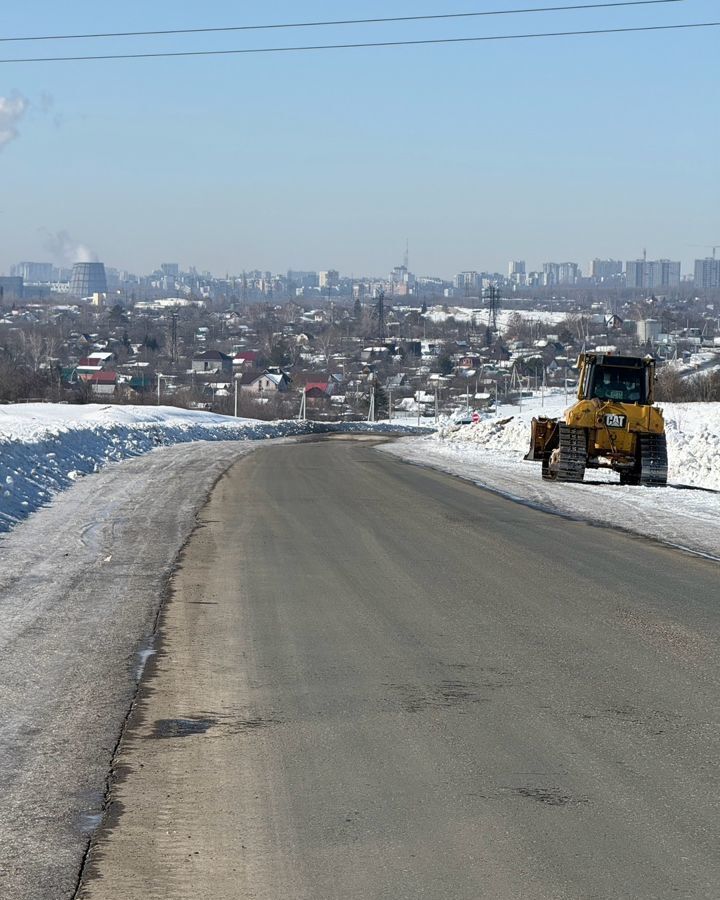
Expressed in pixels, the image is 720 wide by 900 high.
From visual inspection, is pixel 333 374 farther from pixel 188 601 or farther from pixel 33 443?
pixel 188 601

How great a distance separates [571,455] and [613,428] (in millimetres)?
1478

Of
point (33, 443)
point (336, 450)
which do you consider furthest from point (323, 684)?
point (336, 450)

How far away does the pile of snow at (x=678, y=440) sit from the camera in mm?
33219

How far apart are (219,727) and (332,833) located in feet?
6.29

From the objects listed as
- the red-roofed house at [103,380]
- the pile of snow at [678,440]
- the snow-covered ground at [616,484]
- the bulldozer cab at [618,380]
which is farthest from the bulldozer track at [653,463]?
the red-roofed house at [103,380]

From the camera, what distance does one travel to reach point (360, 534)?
56.0ft

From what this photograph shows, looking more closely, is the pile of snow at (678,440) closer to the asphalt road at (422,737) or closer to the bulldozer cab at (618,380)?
the bulldozer cab at (618,380)

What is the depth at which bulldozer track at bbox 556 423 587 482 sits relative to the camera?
94.3ft

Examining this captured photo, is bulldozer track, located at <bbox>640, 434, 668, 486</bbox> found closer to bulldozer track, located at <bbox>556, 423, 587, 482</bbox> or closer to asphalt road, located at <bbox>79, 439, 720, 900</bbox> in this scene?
bulldozer track, located at <bbox>556, 423, 587, 482</bbox>

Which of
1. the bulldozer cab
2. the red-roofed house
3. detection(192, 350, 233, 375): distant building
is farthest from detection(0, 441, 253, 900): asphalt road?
detection(192, 350, 233, 375): distant building

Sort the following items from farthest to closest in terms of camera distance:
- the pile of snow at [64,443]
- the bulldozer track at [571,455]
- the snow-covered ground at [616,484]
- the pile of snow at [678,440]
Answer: the pile of snow at [678,440]
the bulldozer track at [571,455]
the pile of snow at [64,443]
the snow-covered ground at [616,484]

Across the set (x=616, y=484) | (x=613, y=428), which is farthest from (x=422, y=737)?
(x=616, y=484)

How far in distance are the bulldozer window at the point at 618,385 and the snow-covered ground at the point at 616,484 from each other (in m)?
2.12

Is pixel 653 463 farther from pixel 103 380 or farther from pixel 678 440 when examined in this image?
pixel 103 380
